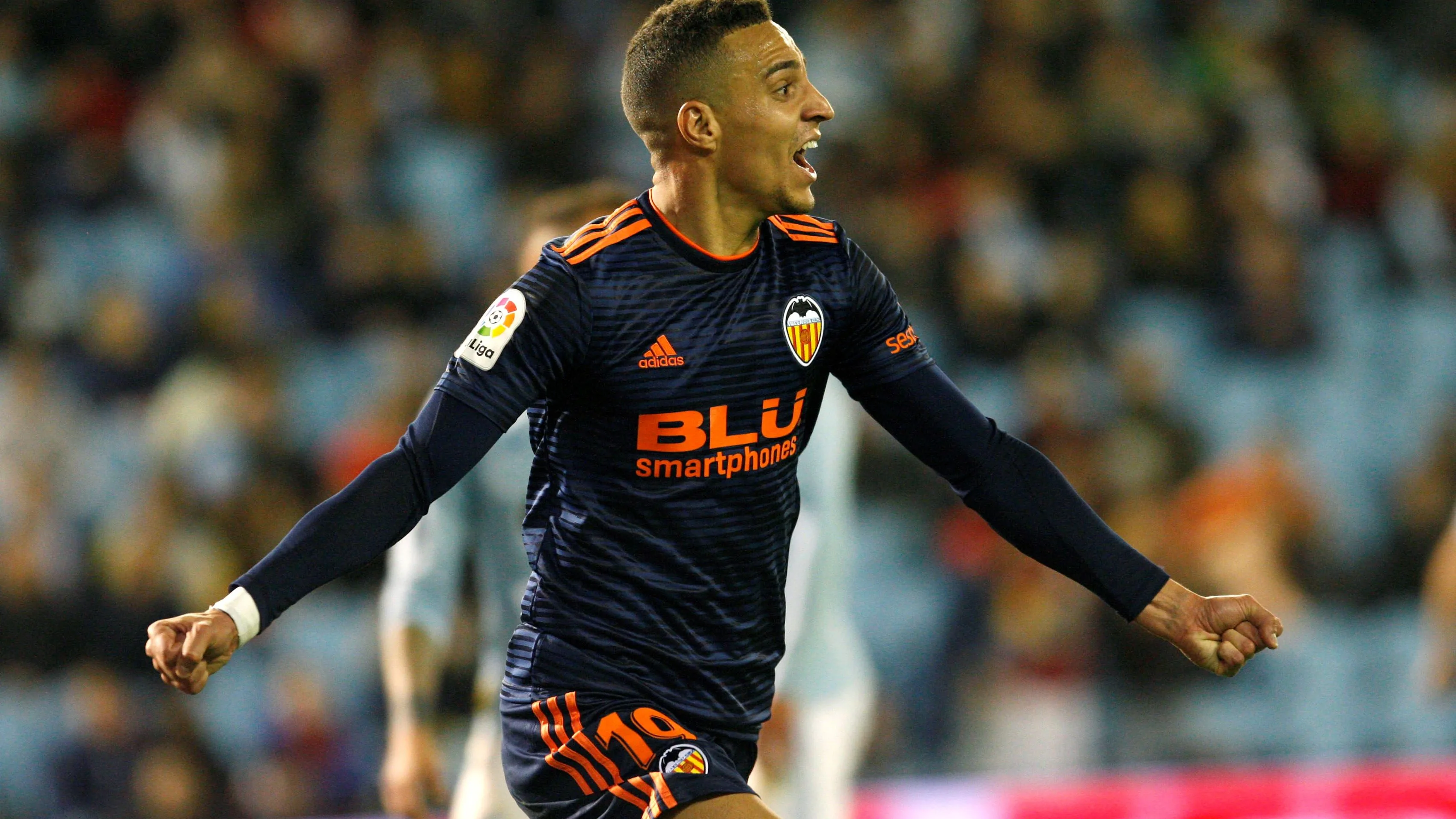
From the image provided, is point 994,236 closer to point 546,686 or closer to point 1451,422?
point 1451,422

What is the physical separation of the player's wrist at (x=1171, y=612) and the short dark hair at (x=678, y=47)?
3.94 feet

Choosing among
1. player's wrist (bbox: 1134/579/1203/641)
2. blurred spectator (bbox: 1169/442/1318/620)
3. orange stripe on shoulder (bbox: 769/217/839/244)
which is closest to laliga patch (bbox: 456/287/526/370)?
orange stripe on shoulder (bbox: 769/217/839/244)

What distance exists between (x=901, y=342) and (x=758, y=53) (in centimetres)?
57

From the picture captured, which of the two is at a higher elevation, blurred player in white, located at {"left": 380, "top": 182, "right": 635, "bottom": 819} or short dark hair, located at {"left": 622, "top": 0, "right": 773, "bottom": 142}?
short dark hair, located at {"left": 622, "top": 0, "right": 773, "bottom": 142}

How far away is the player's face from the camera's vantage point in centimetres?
299

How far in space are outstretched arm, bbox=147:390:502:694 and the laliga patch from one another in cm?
8

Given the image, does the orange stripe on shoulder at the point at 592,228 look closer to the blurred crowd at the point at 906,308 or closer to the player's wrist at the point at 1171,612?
the player's wrist at the point at 1171,612

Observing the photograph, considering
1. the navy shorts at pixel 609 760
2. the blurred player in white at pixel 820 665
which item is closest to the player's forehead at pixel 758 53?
the navy shorts at pixel 609 760

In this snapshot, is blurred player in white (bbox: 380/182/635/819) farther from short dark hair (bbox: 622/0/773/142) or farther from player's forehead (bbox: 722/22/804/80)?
player's forehead (bbox: 722/22/804/80)

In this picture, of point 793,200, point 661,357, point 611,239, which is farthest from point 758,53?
point 661,357

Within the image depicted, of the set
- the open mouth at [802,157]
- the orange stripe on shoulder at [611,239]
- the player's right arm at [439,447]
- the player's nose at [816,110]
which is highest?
the player's nose at [816,110]

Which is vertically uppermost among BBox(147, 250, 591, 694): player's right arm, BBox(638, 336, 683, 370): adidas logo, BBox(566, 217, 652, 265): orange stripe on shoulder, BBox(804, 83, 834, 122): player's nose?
BBox(804, 83, 834, 122): player's nose

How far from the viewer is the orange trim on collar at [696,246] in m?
2.98

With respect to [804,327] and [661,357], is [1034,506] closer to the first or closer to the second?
[804,327]
